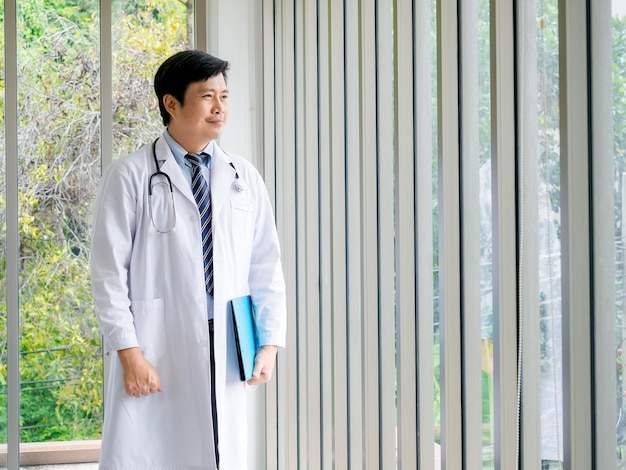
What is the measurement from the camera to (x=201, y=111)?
1870mm

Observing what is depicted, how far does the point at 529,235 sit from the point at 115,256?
107 cm

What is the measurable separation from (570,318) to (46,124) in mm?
2323

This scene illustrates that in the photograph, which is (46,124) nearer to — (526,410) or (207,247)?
(207,247)

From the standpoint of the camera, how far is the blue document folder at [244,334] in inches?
74.0

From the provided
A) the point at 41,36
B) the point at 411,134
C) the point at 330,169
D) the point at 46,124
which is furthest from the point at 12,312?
the point at 411,134

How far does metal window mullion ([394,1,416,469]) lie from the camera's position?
1584 mm

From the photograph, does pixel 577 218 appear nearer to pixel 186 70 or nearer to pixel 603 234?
pixel 603 234

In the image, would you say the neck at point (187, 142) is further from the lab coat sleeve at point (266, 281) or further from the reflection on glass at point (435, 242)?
the reflection on glass at point (435, 242)

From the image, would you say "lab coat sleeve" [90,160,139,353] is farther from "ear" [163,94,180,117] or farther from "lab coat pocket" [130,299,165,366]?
"ear" [163,94,180,117]

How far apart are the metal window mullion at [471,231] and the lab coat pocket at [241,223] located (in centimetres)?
75

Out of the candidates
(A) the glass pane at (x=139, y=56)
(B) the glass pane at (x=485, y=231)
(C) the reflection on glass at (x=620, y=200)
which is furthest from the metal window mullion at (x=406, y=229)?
(A) the glass pane at (x=139, y=56)

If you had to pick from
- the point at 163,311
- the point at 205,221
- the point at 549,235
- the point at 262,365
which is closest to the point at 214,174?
the point at 205,221

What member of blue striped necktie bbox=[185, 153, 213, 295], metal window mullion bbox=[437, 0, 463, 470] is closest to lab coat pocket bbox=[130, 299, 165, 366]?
blue striped necktie bbox=[185, 153, 213, 295]

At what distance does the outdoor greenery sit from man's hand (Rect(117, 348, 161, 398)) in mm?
1093
